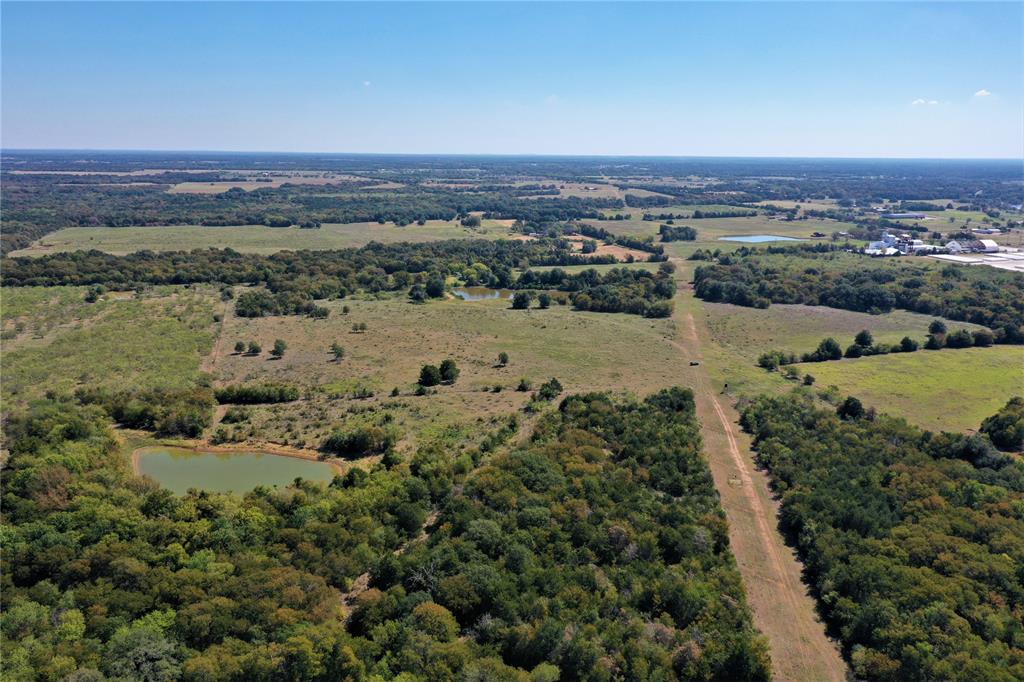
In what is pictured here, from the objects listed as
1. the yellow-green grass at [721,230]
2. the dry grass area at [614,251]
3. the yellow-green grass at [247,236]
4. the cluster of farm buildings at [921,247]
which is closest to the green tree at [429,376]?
the dry grass area at [614,251]

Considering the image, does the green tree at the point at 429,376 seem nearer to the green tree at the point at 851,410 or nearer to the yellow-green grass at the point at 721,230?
the green tree at the point at 851,410

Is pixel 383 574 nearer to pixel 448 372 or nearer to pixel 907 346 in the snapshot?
pixel 448 372

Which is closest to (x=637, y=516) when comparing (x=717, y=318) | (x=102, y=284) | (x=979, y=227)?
(x=717, y=318)

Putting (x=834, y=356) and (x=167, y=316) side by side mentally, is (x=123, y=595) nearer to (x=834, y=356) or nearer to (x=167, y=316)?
(x=167, y=316)

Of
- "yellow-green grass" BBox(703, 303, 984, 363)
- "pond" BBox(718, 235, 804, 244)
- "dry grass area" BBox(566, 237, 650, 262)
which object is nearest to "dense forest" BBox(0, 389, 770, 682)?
"yellow-green grass" BBox(703, 303, 984, 363)

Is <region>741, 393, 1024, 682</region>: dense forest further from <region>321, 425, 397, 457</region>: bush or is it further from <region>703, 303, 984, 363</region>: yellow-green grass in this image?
<region>321, 425, 397, 457</region>: bush
